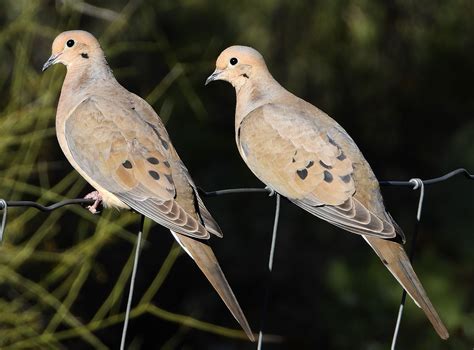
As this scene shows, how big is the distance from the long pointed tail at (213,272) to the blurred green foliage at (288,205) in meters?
1.81

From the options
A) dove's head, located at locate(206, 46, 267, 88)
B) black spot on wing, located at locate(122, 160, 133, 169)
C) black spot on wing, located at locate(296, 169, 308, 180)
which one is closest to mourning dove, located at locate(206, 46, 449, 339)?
black spot on wing, located at locate(296, 169, 308, 180)

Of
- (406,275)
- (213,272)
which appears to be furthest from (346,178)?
(213,272)

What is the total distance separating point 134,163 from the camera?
3.06 metres

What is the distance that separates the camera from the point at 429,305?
2.85 meters

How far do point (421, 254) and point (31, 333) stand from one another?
8.34ft

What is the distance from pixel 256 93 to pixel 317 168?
0.48 metres

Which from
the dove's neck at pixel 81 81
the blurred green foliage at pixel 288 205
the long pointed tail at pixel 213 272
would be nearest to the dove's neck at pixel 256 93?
the dove's neck at pixel 81 81

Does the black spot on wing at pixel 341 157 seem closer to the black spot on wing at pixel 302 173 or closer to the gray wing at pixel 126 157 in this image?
the black spot on wing at pixel 302 173

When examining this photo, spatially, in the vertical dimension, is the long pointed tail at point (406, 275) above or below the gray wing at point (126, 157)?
below

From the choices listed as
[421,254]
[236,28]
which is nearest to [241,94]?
[236,28]

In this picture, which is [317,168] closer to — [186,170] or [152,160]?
[186,170]

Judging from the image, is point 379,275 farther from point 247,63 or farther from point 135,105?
point 135,105

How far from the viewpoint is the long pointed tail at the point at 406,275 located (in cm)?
281

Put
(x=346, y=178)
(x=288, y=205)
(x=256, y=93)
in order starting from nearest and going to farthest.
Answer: (x=346, y=178), (x=256, y=93), (x=288, y=205)
